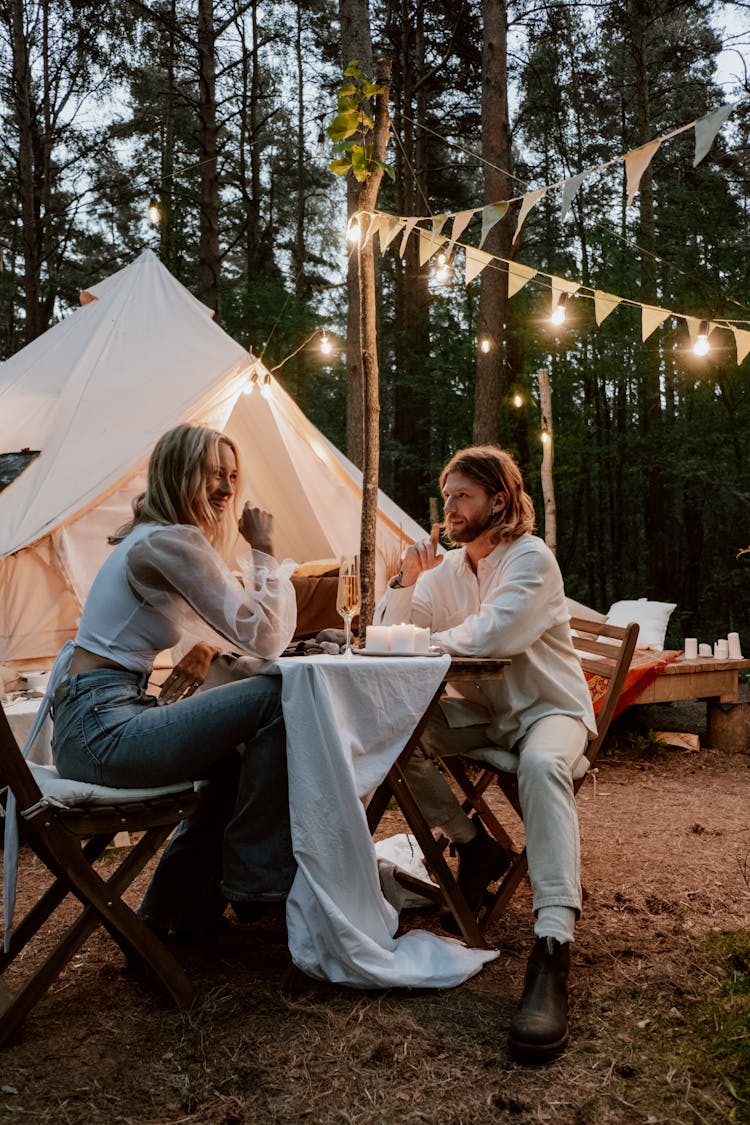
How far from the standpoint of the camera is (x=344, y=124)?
3799mm

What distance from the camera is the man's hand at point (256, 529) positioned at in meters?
2.15

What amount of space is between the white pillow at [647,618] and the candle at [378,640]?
330 centimetres

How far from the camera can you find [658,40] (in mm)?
12406

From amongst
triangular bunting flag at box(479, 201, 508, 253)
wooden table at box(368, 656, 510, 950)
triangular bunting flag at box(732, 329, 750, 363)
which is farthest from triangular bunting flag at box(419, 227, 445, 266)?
wooden table at box(368, 656, 510, 950)

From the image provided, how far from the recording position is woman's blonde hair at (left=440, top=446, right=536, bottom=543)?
2500 millimetres

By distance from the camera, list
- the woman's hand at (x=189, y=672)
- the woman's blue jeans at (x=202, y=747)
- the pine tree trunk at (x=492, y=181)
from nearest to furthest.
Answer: the woman's blue jeans at (x=202, y=747)
the woman's hand at (x=189, y=672)
the pine tree trunk at (x=492, y=181)

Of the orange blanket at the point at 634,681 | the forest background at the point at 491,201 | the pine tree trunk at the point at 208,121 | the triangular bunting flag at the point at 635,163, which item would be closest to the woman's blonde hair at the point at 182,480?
the triangular bunting flag at the point at 635,163

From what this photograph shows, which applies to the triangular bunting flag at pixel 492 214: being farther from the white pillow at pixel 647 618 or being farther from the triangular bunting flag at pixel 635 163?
the white pillow at pixel 647 618

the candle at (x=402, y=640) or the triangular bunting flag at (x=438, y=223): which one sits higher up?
the triangular bunting flag at (x=438, y=223)

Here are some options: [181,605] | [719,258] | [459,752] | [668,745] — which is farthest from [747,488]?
[181,605]

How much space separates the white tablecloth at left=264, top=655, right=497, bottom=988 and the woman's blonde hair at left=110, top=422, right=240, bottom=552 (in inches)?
16.3

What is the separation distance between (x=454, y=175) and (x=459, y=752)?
1295 cm

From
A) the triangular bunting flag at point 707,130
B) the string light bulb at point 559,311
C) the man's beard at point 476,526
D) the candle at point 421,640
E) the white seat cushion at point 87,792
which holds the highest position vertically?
the triangular bunting flag at point 707,130

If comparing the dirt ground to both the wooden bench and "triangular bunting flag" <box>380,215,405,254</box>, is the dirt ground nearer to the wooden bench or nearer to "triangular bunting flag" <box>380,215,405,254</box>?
the wooden bench
